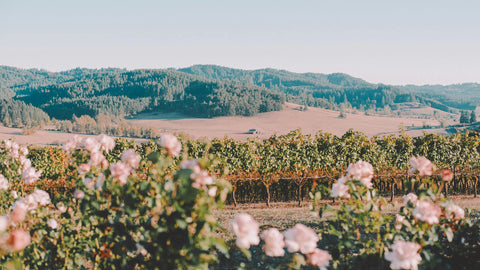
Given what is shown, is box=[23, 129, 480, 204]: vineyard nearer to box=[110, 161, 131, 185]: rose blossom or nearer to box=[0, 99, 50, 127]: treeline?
box=[110, 161, 131, 185]: rose blossom

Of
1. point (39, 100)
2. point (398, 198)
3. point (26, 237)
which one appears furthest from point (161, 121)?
point (26, 237)

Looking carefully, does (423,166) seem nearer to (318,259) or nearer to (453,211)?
(453,211)

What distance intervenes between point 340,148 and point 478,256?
9.93 meters

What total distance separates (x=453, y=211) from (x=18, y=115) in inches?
5165

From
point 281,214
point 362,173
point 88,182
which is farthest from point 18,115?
point 362,173

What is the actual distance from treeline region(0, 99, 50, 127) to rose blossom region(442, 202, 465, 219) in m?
119

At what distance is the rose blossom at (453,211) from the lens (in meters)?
3.74

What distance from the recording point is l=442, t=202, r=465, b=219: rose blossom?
374 centimetres

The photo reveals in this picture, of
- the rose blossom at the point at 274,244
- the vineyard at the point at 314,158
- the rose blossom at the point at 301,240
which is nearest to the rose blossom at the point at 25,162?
the rose blossom at the point at 274,244

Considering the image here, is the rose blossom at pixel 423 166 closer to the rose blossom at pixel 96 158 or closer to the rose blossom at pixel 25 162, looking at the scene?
the rose blossom at pixel 96 158

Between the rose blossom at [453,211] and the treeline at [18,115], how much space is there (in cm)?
11892

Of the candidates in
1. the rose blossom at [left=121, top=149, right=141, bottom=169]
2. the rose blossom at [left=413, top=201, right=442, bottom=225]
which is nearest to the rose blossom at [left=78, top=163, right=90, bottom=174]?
the rose blossom at [left=121, top=149, right=141, bottom=169]

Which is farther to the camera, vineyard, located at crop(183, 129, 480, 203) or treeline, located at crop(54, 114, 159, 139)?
treeline, located at crop(54, 114, 159, 139)

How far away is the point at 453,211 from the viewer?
403 centimetres
